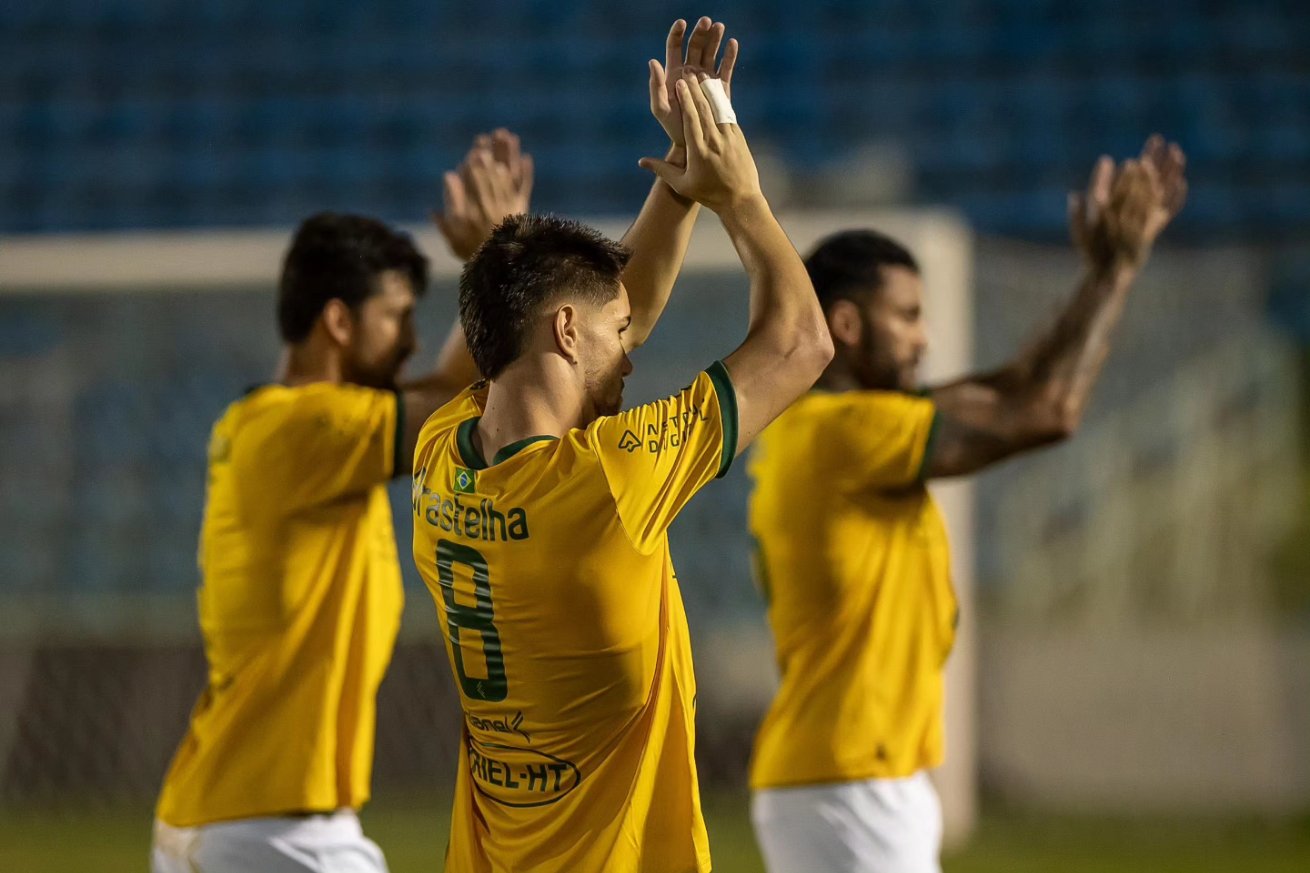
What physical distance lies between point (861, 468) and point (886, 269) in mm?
473

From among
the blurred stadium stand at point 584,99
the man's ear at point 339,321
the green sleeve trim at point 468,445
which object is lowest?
the green sleeve trim at point 468,445

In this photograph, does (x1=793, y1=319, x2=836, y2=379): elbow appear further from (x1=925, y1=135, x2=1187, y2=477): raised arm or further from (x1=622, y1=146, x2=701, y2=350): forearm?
(x1=925, y1=135, x2=1187, y2=477): raised arm

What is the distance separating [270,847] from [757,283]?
1602 mm

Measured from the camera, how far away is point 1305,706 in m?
7.09

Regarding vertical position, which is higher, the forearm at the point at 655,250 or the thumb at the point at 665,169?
the thumb at the point at 665,169

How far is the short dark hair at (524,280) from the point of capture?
2.63 meters

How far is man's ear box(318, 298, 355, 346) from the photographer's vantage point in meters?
3.61

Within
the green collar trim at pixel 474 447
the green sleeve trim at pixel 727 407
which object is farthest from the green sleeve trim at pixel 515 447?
the green sleeve trim at pixel 727 407

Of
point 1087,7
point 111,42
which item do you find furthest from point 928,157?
point 111,42

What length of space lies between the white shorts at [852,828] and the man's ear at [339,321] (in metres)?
1.35

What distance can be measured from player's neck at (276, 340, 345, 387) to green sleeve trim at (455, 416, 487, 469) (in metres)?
0.95

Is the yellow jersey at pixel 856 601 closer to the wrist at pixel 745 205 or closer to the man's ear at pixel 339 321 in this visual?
the man's ear at pixel 339 321

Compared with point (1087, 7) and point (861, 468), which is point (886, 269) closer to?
point (861, 468)

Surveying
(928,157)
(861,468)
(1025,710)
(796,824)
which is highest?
(928,157)
